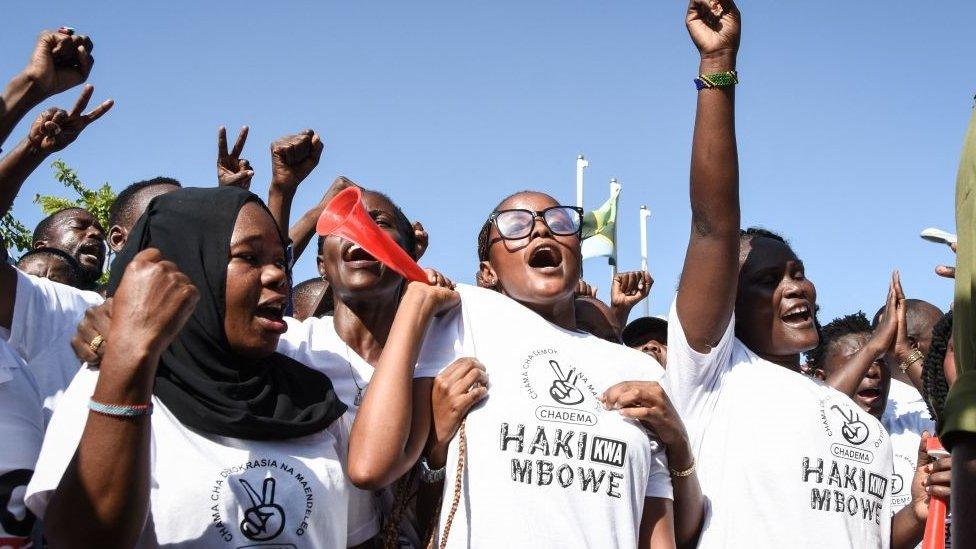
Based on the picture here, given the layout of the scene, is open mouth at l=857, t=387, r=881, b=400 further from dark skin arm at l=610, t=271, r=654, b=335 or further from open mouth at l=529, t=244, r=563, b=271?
open mouth at l=529, t=244, r=563, b=271

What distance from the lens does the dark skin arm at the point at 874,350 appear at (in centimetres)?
488

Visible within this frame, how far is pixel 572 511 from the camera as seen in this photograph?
2803 millimetres

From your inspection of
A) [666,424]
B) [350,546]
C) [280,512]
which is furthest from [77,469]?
[666,424]

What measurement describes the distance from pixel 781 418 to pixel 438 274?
123cm

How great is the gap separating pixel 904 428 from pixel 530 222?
11.1 feet

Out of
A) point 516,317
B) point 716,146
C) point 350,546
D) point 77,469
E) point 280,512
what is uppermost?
point 716,146

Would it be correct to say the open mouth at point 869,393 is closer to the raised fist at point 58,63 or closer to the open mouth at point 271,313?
the open mouth at point 271,313

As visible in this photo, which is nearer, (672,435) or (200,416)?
(200,416)

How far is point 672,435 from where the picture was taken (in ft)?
10.1

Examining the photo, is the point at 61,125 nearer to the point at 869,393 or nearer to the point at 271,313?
the point at 271,313

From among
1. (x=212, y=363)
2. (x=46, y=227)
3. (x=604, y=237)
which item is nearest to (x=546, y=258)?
(x=212, y=363)

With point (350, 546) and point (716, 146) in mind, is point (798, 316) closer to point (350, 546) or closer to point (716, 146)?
point (716, 146)

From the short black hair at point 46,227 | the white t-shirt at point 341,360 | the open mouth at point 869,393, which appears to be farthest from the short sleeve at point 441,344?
the short black hair at point 46,227

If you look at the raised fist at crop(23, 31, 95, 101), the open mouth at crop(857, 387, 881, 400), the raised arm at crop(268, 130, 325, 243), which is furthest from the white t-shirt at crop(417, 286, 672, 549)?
the open mouth at crop(857, 387, 881, 400)
